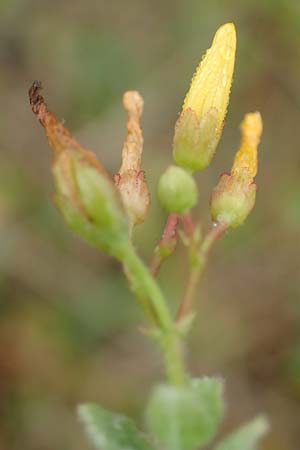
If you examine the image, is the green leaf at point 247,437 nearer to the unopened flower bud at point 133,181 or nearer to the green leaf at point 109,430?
the green leaf at point 109,430

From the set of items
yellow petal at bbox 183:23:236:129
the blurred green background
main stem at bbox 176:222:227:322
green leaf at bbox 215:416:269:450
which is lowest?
green leaf at bbox 215:416:269:450

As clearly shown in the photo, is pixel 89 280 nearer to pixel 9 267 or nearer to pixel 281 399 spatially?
pixel 9 267

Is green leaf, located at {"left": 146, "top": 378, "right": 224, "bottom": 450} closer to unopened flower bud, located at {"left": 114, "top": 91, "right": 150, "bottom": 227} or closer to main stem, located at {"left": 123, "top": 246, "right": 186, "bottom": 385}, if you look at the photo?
main stem, located at {"left": 123, "top": 246, "right": 186, "bottom": 385}

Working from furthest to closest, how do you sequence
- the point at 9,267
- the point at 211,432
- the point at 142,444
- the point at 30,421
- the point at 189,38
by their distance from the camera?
the point at 189,38 → the point at 9,267 → the point at 30,421 → the point at 142,444 → the point at 211,432

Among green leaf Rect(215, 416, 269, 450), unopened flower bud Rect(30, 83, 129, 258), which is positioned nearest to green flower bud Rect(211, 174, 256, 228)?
unopened flower bud Rect(30, 83, 129, 258)

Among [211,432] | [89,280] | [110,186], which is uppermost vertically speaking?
[89,280]

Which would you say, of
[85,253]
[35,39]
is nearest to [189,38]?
[35,39]

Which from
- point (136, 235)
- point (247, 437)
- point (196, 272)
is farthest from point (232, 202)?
point (136, 235)

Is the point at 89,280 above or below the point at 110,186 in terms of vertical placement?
above
